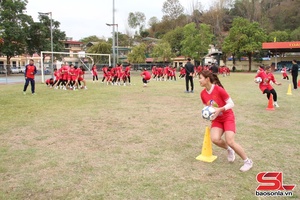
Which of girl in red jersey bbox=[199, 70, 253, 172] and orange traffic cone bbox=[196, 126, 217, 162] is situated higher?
girl in red jersey bbox=[199, 70, 253, 172]

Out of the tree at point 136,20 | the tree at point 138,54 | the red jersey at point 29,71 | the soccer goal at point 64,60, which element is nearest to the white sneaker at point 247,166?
the red jersey at point 29,71

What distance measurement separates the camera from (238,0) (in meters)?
72.8

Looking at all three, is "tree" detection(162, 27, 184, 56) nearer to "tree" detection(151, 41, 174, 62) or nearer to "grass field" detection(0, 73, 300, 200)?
"tree" detection(151, 41, 174, 62)

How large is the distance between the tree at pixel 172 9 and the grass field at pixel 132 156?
251 ft

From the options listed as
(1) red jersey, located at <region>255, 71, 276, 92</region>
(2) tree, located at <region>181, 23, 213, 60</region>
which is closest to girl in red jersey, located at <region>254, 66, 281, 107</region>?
(1) red jersey, located at <region>255, 71, 276, 92</region>

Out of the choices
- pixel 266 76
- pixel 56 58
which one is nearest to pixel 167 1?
pixel 56 58

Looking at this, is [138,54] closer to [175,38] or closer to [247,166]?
[175,38]

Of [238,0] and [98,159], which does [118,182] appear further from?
[238,0]

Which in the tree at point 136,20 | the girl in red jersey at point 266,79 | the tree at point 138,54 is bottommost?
the girl in red jersey at point 266,79

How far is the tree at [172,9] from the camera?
264 feet

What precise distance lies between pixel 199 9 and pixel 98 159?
7606cm

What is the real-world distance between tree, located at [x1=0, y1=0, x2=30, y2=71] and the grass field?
33805 millimetres

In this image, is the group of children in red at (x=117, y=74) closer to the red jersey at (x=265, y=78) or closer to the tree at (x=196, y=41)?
the red jersey at (x=265, y=78)

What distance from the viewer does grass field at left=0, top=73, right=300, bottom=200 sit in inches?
137
